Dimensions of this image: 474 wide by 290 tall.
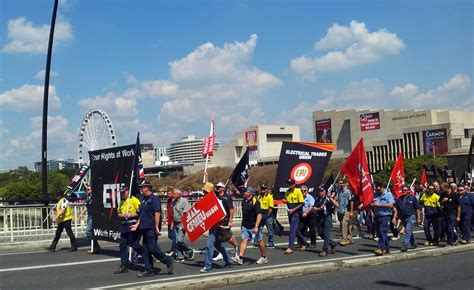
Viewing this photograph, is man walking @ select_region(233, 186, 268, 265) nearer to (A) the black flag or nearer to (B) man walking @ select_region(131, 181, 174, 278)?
(B) man walking @ select_region(131, 181, 174, 278)

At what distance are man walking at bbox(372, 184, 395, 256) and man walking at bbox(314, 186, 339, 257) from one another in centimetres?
118

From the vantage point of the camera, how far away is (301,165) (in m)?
16.5

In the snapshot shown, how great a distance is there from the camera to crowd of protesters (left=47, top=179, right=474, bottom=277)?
1078 centimetres

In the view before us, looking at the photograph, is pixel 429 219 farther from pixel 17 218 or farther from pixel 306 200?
pixel 17 218

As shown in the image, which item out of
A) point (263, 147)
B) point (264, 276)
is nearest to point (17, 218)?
point (264, 276)

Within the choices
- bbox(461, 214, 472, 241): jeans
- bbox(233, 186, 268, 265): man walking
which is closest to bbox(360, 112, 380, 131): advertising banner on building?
bbox(461, 214, 472, 241): jeans

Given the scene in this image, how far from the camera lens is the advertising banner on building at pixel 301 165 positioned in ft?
53.7

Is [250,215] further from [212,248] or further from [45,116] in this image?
[45,116]

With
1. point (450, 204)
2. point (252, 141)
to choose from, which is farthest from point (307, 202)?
point (252, 141)

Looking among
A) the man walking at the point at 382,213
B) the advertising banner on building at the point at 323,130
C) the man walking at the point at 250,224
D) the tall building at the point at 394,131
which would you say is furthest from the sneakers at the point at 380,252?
the advertising banner on building at the point at 323,130

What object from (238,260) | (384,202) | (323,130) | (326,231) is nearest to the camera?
(238,260)

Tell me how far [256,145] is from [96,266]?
161m

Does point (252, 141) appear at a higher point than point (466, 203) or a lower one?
higher

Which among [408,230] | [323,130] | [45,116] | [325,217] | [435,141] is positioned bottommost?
[408,230]
